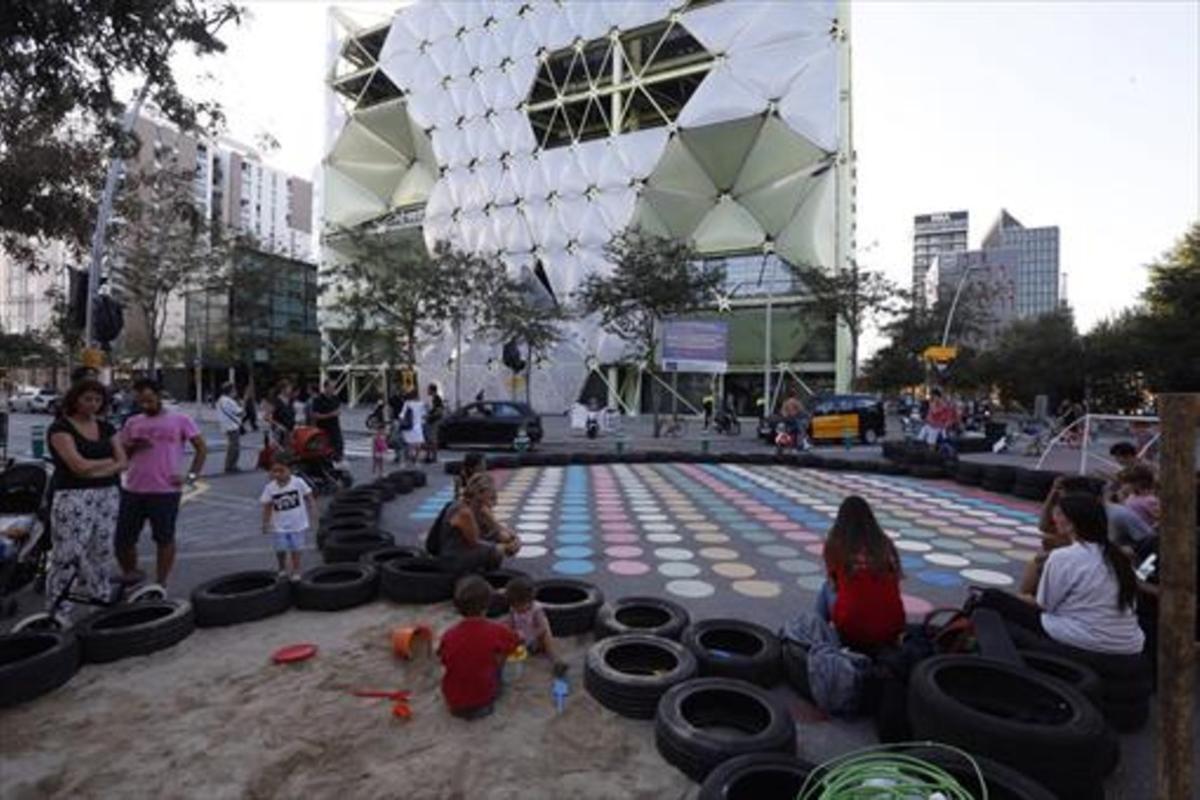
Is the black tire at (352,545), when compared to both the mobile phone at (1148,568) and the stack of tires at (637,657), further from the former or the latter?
the mobile phone at (1148,568)

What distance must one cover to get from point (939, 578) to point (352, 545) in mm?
5617

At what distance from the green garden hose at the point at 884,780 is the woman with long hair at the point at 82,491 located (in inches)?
198

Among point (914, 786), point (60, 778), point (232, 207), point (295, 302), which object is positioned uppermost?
point (232, 207)

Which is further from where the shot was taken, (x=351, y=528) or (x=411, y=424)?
(x=411, y=424)

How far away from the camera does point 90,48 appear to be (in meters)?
5.71

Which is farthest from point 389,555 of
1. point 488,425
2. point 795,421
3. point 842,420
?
point 842,420

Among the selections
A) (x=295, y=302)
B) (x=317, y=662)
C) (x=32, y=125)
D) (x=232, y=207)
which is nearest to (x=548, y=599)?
(x=317, y=662)

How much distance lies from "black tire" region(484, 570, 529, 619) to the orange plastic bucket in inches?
23.3

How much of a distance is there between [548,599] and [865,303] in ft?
96.4

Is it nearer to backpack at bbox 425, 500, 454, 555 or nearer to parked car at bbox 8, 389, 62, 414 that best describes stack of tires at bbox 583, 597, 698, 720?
backpack at bbox 425, 500, 454, 555

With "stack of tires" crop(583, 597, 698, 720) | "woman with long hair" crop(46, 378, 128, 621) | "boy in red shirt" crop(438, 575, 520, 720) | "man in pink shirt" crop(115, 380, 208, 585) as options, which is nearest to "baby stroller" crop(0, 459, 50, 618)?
"woman with long hair" crop(46, 378, 128, 621)

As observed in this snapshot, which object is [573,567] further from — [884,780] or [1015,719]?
[884,780]

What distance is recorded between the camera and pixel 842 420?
23.3 meters

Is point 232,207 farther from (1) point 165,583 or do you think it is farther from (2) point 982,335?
(1) point 165,583
